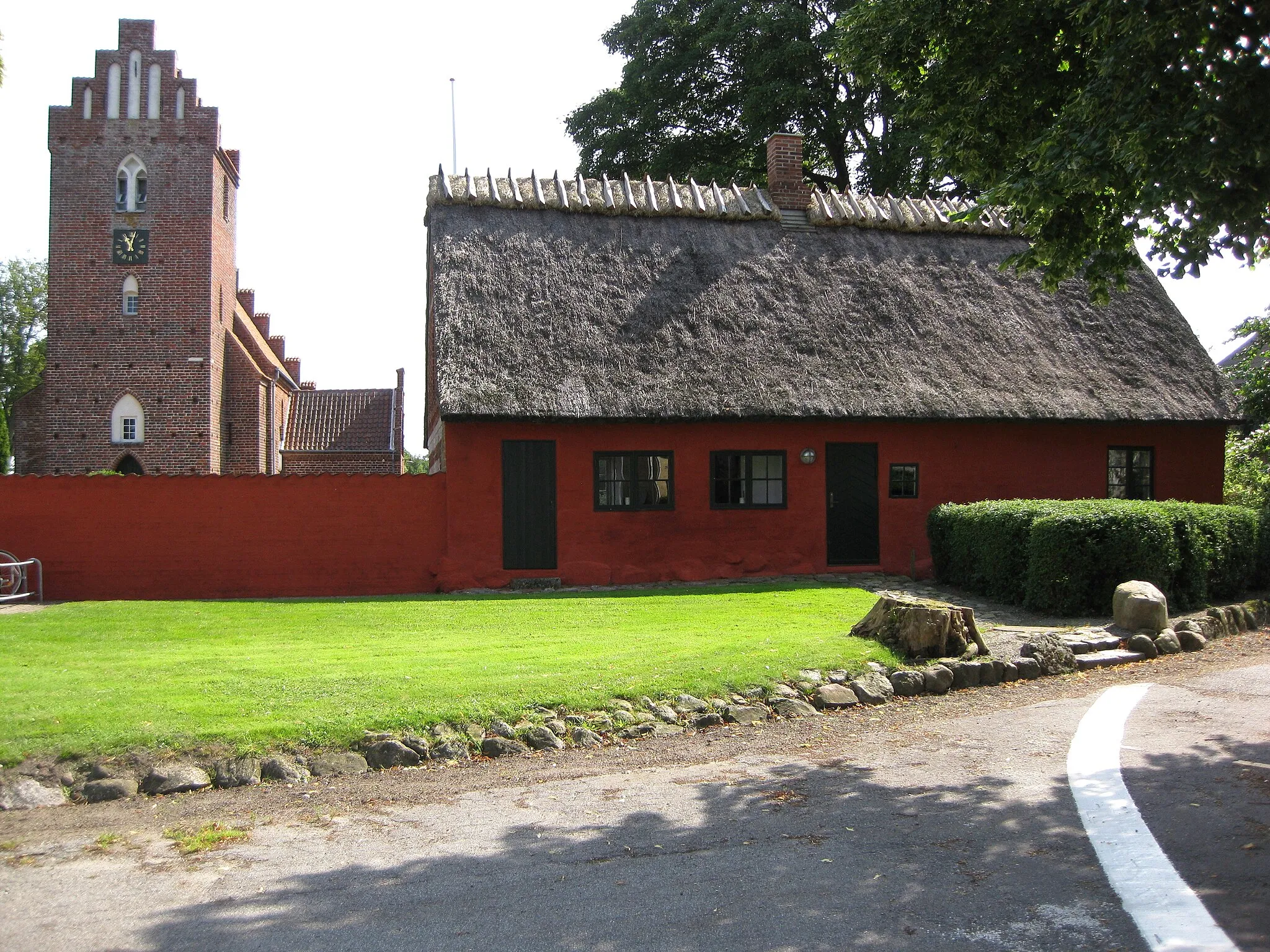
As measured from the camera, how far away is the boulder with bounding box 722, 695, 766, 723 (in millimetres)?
7930

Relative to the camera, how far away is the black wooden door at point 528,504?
604 inches

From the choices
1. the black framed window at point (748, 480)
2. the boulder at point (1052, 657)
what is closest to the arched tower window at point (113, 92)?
the black framed window at point (748, 480)

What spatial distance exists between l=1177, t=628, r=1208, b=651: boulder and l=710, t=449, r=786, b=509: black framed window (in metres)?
6.54

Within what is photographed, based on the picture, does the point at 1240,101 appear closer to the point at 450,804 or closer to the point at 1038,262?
→ the point at 1038,262

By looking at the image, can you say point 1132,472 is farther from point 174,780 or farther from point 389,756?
point 174,780

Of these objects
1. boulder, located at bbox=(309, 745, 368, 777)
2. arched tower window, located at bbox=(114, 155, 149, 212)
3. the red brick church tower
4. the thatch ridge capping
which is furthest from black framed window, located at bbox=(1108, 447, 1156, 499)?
arched tower window, located at bbox=(114, 155, 149, 212)

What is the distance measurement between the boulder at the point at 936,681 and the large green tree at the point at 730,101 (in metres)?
22.1

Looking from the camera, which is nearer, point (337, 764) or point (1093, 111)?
point (337, 764)

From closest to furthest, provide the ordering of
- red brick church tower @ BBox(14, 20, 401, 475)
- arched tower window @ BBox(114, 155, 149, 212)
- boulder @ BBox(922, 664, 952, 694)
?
boulder @ BBox(922, 664, 952, 694), red brick church tower @ BBox(14, 20, 401, 475), arched tower window @ BBox(114, 155, 149, 212)

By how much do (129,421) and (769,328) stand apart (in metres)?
22.3

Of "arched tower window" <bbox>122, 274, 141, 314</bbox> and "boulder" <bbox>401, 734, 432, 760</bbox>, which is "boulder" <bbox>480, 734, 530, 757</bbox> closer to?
"boulder" <bbox>401, 734, 432, 760</bbox>

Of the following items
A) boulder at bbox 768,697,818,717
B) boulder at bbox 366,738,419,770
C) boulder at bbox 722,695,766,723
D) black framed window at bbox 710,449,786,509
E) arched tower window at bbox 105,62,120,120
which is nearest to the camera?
boulder at bbox 366,738,419,770

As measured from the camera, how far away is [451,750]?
22.5 feet

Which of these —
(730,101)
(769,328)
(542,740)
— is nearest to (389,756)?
(542,740)
